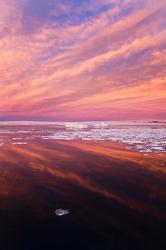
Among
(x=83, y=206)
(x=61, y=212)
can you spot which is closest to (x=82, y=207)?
(x=83, y=206)

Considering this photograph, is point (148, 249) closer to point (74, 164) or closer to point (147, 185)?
point (147, 185)

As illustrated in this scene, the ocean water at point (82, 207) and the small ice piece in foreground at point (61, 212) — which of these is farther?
the small ice piece in foreground at point (61, 212)

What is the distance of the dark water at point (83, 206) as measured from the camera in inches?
152

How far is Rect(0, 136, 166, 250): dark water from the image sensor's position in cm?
386

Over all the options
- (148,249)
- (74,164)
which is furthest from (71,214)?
(74,164)

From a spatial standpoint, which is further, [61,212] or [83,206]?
[83,206]

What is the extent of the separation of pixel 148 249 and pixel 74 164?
5903mm

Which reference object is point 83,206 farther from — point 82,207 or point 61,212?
point 61,212

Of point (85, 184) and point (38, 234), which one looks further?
point (85, 184)

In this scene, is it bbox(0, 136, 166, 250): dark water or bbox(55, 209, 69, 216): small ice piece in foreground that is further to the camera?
bbox(55, 209, 69, 216): small ice piece in foreground

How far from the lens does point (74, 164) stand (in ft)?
30.8

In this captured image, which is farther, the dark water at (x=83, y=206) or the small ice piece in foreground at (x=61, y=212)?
the small ice piece in foreground at (x=61, y=212)

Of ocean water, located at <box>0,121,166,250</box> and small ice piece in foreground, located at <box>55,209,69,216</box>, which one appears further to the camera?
small ice piece in foreground, located at <box>55,209,69,216</box>

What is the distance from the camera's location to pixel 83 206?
5.11 metres
